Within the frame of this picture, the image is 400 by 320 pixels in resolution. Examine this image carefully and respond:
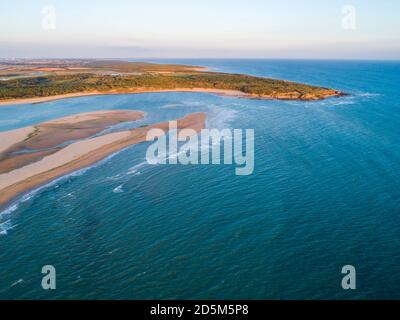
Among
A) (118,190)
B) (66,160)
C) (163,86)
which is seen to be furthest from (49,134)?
(163,86)

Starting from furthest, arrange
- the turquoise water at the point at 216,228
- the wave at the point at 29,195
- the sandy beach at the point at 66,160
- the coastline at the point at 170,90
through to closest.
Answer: the coastline at the point at 170,90
the sandy beach at the point at 66,160
the wave at the point at 29,195
the turquoise water at the point at 216,228

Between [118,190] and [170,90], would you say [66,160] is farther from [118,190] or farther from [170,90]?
[170,90]

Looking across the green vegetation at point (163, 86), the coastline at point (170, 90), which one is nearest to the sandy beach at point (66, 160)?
the coastline at point (170, 90)

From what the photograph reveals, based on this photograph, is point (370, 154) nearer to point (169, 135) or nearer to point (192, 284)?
point (169, 135)

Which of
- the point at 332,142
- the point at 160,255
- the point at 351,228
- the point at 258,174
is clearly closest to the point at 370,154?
the point at 332,142

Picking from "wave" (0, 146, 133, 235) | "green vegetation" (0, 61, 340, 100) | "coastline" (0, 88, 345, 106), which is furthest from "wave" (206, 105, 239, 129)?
"green vegetation" (0, 61, 340, 100)

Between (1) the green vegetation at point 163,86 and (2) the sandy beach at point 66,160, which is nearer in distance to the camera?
(2) the sandy beach at point 66,160

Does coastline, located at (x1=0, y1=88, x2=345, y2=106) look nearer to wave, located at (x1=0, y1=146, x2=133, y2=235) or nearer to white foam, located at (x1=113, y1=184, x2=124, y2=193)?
wave, located at (x1=0, y1=146, x2=133, y2=235)

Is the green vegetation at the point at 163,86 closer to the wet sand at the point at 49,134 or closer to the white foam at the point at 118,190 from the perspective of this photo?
the wet sand at the point at 49,134
